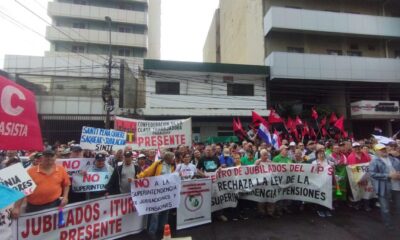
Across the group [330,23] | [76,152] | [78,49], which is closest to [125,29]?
[78,49]

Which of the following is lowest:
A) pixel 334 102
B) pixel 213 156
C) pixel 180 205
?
pixel 180 205

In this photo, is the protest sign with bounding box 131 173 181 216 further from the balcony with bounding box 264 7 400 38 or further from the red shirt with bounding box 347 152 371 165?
the balcony with bounding box 264 7 400 38

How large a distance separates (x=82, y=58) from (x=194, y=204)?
27466 mm

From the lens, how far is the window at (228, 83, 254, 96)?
20625mm

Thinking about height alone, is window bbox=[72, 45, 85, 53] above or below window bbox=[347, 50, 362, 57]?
above

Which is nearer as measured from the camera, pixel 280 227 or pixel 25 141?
pixel 25 141

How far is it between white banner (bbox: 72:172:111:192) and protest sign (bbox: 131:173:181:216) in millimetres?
782

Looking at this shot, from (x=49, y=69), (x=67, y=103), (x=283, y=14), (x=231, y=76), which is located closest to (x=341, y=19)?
(x=283, y=14)

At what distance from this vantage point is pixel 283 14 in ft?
67.1

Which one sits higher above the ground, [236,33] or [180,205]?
[236,33]

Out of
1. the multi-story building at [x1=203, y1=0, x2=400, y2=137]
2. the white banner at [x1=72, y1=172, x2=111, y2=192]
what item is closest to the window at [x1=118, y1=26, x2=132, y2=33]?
the multi-story building at [x1=203, y1=0, x2=400, y2=137]

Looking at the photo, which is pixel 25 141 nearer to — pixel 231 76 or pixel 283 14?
pixel 231 76

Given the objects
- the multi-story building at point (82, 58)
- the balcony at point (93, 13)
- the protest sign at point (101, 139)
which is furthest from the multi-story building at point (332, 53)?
the balcony at point (93, 13)

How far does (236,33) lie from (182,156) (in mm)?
24225
